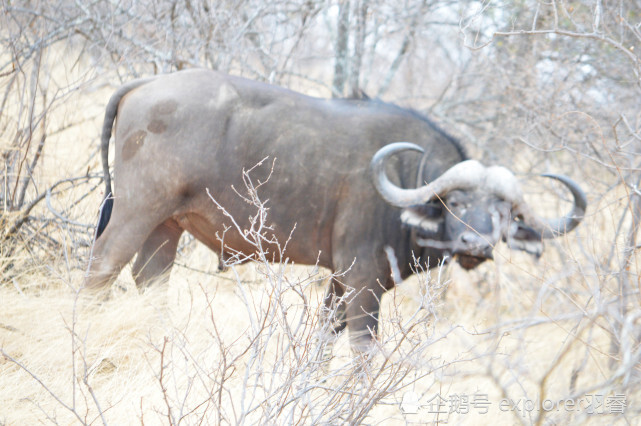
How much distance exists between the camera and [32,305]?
4016 mm

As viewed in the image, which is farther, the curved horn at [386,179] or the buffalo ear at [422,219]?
the buffalo ear at [422,219]

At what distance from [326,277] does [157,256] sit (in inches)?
115

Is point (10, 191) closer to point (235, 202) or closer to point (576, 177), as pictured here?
point (235, 202)

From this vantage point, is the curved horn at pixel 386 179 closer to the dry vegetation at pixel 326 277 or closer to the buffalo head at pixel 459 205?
the buffalo head at pixel 459 205

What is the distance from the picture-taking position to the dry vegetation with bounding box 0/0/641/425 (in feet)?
7.79

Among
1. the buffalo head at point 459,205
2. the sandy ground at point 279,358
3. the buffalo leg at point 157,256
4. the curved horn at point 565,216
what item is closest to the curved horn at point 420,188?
the buffalo head at point 459,205

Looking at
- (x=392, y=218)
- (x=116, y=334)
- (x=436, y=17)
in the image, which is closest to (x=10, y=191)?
(x=116, y=334)

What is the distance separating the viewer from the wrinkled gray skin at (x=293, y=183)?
14.2ft

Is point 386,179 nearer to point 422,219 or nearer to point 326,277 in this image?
point 422,219

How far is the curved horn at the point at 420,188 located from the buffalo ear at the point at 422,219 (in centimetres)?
7

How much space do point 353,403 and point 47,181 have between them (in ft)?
12.9

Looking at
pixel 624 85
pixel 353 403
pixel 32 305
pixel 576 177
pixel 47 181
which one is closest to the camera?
pixel 353 403

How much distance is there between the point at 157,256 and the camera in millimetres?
4965

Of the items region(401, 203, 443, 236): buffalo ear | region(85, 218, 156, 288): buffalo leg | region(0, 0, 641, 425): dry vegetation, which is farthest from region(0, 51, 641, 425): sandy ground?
region(401, 203, 443, 236): buffalo ear
